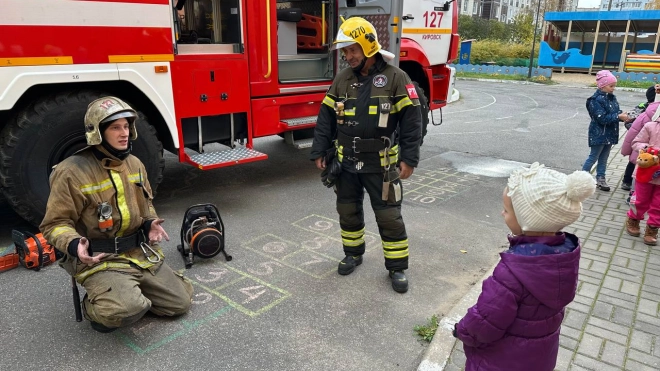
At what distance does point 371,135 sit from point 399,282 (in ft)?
3.65

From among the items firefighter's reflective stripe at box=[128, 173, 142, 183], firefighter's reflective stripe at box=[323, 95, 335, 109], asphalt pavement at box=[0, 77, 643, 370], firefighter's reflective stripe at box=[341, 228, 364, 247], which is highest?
firefighter's reflective stripe at box=[323, 95, 335, 109]

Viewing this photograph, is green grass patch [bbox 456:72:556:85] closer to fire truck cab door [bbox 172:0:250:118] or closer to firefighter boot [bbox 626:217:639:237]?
firefighter boot [bbox 626:217:639:237]

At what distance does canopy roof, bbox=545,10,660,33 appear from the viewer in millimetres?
26141

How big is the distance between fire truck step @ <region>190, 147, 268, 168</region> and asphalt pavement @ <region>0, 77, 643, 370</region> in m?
0.55

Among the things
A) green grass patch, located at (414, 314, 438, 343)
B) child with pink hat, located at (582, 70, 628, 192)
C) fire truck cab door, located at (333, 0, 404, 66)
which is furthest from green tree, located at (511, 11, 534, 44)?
green grass patch, located at (414, 314, 438, 343)

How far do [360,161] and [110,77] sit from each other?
244cm

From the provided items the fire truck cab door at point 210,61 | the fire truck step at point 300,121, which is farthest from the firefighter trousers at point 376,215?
the fire truck step at point 300,121

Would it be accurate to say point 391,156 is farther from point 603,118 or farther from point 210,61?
point 603,118

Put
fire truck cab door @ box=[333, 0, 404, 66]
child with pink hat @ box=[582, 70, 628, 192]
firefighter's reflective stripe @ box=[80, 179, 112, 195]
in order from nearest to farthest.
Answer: firefighter's reflective stripe @ box=[80, 179, 112, 195] < child with pink hat @ box=[582, 70, 628, 192] < fire truck cab door @ box=[333, 0, 404, 66]

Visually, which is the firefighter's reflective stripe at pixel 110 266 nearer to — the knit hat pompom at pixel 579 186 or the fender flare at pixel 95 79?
the fender flare at pixel 95 79

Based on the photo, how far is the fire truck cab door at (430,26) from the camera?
693 cm

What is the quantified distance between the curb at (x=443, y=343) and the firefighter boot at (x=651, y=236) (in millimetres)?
2237

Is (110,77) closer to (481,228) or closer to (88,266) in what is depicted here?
(88,266)

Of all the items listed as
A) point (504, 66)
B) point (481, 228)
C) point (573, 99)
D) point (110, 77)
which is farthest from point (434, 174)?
point (504, 66)
